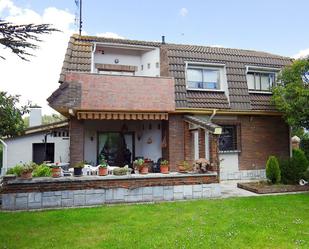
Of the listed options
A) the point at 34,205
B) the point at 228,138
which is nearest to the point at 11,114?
the point at 34,205

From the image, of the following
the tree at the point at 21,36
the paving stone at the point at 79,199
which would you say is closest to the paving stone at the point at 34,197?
the paving stone at the point at 79,199

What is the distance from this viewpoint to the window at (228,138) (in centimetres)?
2508

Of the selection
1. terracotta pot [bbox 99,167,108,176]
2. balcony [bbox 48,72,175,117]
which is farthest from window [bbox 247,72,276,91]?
terracotta pot [bbox 99,167,108,176]

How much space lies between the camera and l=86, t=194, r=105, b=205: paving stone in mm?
15609

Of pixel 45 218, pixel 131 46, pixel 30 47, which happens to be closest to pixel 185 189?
pixel 45 218

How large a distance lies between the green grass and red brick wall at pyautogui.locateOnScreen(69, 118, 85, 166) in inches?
265

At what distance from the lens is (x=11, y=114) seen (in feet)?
43.5

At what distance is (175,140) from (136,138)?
478 cm

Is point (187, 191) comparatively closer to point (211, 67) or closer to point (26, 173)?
point (26, 173)

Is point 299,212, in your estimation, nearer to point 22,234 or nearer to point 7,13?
point 22,234

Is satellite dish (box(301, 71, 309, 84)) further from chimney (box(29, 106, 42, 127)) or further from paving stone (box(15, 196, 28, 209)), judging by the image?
chimney (box(29, 106, 42, 127))

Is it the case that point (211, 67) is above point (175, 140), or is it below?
above

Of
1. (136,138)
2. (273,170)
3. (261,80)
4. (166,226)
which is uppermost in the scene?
(261,80)

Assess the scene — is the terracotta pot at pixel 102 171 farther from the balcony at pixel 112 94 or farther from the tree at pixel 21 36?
the tree at pixel 21 36
